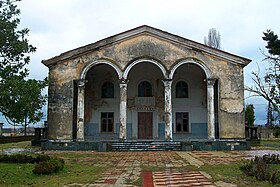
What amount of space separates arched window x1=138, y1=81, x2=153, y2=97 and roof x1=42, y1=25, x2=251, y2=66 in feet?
19.0

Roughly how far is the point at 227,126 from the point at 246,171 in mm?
13055

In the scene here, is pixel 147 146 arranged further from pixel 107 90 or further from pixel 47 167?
pixel 47 167

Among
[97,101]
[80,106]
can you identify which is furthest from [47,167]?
[97,101]

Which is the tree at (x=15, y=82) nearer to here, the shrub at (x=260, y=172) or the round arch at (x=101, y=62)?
the shrub at (x=260, y=172)

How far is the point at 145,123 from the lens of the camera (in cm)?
3025

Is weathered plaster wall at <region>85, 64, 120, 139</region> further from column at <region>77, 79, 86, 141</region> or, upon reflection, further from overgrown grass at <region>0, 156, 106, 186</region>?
overgrown grass at <region>0, 156, 106, 186</region>

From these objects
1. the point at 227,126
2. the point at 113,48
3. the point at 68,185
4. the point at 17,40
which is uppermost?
the point at 113,48

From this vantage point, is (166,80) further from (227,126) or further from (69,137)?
(69,137)

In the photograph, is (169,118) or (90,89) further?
(90,89)

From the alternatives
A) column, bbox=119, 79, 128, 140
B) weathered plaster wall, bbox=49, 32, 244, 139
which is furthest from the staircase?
weathered plaster wall, bbox=49, 32, 244, 139

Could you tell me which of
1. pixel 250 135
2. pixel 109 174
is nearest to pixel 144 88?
pixel 250 135

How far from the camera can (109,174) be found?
42.2ft

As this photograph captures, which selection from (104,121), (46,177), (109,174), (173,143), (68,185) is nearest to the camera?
(68,185)

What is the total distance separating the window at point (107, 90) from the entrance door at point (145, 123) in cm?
295
